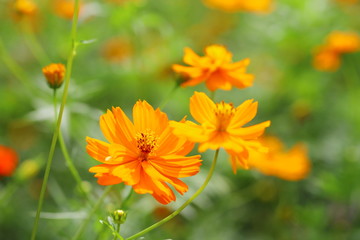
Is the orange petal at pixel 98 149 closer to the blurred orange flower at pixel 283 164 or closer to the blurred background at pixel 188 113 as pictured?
the blurred background at pixel 188 113

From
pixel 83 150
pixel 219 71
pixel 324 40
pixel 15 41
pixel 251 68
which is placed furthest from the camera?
pixel 251 68

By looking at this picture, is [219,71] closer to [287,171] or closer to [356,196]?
[287,171]

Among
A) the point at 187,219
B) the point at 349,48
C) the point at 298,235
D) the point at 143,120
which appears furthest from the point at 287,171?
the point at 143,120

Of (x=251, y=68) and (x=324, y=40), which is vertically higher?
(x=251, y=68)

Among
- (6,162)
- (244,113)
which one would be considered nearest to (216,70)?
(244,113)

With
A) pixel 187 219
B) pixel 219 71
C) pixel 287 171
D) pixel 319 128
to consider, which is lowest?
pixel 219 71

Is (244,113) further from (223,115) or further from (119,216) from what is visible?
(119,216)

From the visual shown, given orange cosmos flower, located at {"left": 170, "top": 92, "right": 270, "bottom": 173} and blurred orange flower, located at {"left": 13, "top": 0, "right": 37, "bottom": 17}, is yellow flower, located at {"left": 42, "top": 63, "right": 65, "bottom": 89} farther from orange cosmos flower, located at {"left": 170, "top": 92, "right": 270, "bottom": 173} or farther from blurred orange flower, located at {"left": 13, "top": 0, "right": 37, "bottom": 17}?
blurred orange flower, located at {"left": 13, "top": 0, "right": 37, "bottom": 17}

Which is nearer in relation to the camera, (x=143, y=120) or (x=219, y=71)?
(x=143, y=120)
